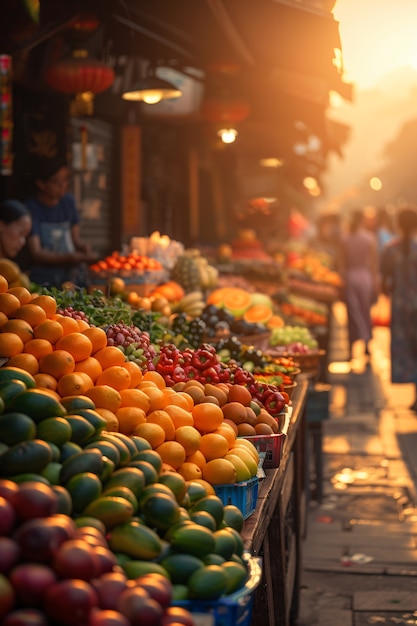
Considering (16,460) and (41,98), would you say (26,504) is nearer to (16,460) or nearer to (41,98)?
(16,460)

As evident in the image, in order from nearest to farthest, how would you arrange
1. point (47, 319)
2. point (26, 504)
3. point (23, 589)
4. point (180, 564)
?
point (23, 589) → point (26, 504) → point (180, 564) → point (47, 319)

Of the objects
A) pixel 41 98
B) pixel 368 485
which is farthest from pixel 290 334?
pixel 41 98

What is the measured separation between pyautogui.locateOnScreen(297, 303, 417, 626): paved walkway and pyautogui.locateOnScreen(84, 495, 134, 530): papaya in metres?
3.07

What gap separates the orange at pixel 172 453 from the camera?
324 centimetres

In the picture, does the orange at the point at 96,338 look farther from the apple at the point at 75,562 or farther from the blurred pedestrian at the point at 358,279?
the blurred pedestrian at the point at 358,279

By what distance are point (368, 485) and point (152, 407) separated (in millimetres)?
4745

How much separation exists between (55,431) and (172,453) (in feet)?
1.79

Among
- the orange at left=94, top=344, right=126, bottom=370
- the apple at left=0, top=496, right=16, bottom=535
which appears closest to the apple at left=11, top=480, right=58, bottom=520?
the apple at left=0, top=496, right=16, bottom=535

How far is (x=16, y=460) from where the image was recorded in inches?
102

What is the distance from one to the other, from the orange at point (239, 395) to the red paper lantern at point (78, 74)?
4494 mm

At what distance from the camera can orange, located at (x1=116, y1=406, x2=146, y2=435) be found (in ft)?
11.0

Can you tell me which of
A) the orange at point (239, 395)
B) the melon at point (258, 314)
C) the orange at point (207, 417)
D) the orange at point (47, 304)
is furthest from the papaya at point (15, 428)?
the melon at point (258, 314)

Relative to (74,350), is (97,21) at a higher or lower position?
higher

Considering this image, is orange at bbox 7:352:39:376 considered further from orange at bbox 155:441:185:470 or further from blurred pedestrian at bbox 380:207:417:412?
blurred pedestrian at bbox 380:207:417:412
